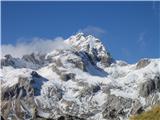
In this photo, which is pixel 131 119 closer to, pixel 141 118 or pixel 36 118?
pixel 141 118

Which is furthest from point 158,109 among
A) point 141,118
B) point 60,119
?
point 60,119

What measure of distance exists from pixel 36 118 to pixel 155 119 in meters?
108

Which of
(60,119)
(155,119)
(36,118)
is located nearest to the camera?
(155,119)

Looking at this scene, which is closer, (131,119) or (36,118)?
(131,119)

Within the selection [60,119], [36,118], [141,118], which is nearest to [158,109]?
[141,118]

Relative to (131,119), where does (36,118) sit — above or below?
above

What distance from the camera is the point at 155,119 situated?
81438mm

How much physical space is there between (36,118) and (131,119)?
103 m

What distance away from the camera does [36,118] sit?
186m

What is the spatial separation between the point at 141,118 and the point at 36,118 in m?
106

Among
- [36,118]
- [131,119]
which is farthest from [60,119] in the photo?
[131,119]

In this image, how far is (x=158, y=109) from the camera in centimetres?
8612

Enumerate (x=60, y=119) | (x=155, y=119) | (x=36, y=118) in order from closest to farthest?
(x=155, y=119) < (x=60, y=119) < (x=36, y=118)

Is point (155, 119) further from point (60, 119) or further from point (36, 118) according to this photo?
point (36, 118)
